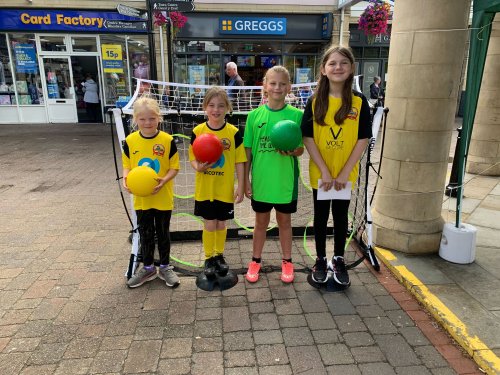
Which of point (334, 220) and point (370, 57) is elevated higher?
point (370, 57)

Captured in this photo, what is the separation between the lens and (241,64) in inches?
600

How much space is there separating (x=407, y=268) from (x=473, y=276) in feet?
1.96

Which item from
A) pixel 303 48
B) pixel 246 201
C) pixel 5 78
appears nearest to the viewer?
pixel 246 201

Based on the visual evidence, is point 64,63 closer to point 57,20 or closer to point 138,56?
point 57,20

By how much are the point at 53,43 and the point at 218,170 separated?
13.7 metres

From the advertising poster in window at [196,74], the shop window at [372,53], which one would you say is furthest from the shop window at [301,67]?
the advertising poster in window at [196,74]

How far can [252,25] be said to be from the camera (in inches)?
573

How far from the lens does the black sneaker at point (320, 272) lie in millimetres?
3680

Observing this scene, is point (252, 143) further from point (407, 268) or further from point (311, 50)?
point (311, 50)

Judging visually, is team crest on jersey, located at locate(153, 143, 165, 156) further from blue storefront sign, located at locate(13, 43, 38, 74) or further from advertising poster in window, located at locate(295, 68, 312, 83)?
blue storefront sign, located at locate(13, 43, 38, 74)

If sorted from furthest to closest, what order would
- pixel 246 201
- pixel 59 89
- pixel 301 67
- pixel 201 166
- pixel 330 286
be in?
1. pixel 301 67
2. pixel 59 89
3. pixel 246 201
4. pixel 330 286
5. pixel 201 166

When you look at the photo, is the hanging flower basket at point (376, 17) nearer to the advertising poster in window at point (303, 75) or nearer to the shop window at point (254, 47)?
the advertising poster in window at point (303, 75)

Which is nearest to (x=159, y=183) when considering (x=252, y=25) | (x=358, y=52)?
(x=252, y=25)

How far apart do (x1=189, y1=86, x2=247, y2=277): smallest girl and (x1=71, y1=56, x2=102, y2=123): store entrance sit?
501 inches
